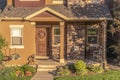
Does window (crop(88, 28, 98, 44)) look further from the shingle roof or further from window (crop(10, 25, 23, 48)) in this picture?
window (crop(10, 25, 23, 48))

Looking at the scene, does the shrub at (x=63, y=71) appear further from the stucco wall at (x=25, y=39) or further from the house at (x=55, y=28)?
the stucco wall at (x=25, y=39)

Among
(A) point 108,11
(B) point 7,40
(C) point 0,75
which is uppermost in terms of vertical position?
(A) point 108,11

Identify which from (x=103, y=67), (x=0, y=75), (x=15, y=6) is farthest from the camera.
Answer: (x=15, y=6)

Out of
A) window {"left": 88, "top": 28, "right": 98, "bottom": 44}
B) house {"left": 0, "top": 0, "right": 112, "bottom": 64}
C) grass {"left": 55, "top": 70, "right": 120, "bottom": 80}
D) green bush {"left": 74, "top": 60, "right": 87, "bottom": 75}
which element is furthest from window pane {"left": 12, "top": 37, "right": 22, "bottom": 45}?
grass {"left": 55, "top": 70, "right": 120, "bottom": 80}

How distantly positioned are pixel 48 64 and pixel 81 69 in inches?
141

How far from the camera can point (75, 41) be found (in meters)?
29.4

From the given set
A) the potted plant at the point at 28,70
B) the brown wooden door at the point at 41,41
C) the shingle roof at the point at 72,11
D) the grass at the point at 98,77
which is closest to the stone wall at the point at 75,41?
the shingle roof at the point at 72,11

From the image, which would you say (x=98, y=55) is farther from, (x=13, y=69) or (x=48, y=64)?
(x=13, y=69)

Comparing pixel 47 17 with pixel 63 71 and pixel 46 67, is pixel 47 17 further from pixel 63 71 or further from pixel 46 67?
pixel 63 71

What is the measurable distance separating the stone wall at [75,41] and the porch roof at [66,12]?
115cm

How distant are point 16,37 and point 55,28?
3.13 metres

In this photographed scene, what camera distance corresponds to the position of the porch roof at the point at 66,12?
27.6 m

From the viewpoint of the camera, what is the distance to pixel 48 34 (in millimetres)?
30266

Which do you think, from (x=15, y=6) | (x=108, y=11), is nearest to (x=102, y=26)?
(x=108, y=11)
